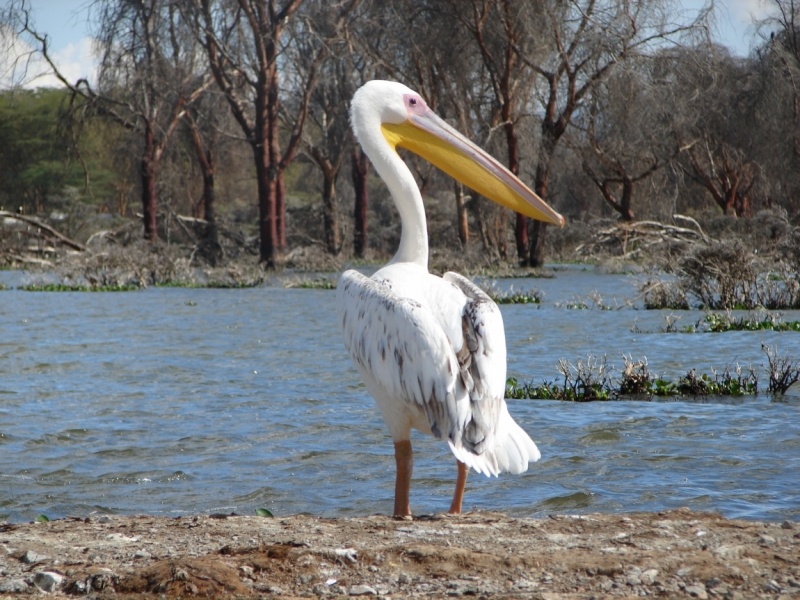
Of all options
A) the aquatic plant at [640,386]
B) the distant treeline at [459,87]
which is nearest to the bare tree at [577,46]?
the distant treeline at [459,87]

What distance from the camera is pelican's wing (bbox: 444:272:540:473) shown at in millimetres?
3303

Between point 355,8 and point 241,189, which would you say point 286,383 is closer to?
point 355,8

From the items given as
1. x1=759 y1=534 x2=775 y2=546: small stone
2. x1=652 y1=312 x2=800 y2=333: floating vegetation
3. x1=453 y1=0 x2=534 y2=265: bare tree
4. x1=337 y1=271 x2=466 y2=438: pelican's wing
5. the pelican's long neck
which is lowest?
x1=759 y1=534 x2=775 y2=546: small stone

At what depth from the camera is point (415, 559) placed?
2.66m

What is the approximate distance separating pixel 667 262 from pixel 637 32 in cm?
724

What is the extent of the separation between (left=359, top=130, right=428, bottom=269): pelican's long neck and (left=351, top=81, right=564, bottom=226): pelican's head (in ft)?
0.12

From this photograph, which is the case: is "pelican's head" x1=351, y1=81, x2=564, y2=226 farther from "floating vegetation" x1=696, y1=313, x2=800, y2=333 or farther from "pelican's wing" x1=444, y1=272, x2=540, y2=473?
"floating vegetation" x1=696, y1=313, x2=800, y2=333

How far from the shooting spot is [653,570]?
8.32 ft

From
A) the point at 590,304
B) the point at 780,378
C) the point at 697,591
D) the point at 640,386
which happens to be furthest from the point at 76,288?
the point at 697,591

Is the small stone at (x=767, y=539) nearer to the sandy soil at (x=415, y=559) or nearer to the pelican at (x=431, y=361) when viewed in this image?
the sandy soil at (x=415, y=559)

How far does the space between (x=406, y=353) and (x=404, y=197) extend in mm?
926

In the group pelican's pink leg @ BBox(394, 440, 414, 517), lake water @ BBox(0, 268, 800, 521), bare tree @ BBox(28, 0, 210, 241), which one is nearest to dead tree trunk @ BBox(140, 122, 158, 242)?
bare tree @ BBox(28, 0, 210, 241)

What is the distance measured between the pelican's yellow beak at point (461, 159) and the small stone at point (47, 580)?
2434 mm

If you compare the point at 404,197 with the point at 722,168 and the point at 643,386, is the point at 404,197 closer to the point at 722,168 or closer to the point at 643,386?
the point at 643,386
